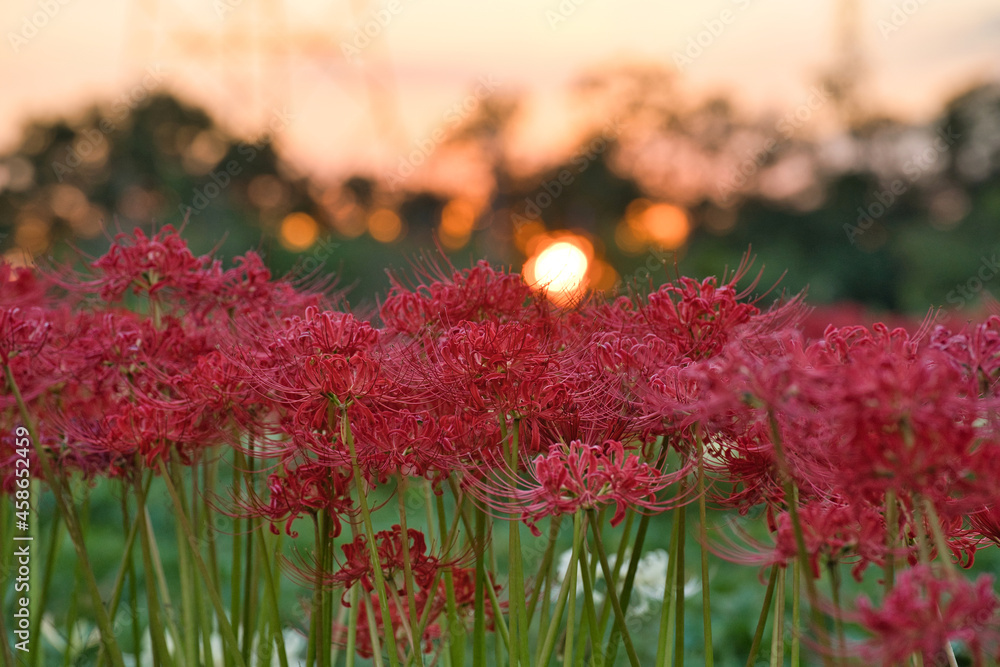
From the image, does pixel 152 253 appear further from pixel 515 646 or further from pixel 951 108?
pixel 951 108

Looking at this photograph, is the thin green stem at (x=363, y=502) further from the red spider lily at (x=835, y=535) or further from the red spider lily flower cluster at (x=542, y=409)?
the red spider lily at (x=835, y=535)

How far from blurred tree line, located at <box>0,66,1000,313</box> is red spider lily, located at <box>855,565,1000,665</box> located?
1047 cm

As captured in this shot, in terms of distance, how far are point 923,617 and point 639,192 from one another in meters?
15.4

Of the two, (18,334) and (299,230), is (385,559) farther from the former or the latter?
(299,230)

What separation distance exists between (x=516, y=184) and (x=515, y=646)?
1291 centimetres

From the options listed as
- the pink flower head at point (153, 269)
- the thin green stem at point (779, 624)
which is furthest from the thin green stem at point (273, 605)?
the thin green stem at point (779, 624)

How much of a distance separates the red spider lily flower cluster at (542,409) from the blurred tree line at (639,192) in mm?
9277

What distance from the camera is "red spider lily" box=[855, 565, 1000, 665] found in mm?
952

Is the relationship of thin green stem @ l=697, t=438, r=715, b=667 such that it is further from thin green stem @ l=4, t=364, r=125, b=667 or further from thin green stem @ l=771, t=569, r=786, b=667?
thin green stem @ l=4, t=364, r=125, b=667

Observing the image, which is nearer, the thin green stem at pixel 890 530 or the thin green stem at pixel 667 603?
the thin green stem at pixel 890 530

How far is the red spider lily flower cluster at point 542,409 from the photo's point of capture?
1052 mm

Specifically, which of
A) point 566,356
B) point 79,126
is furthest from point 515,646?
point 79,126

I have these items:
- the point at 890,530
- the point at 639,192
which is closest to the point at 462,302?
the point at 890,530

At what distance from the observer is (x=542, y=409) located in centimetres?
157
